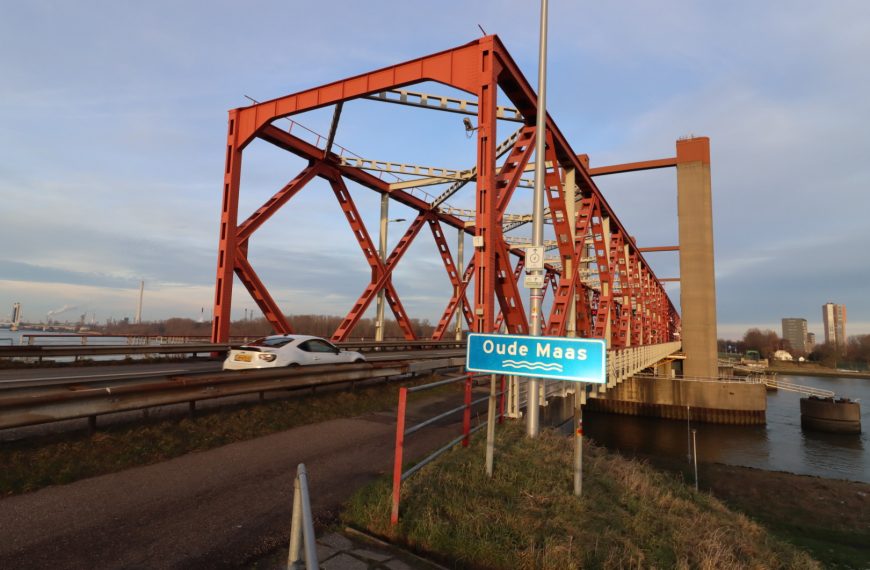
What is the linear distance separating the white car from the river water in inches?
747

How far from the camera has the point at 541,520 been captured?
455 cm

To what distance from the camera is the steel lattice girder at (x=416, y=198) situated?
1295 centimetres

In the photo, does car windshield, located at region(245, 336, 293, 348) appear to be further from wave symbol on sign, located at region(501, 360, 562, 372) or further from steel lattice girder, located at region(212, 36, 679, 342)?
wave symbol on sign, located at region(501, 360, 562, 372)

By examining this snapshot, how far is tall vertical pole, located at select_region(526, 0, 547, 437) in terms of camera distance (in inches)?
300

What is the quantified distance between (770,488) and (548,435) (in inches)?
584

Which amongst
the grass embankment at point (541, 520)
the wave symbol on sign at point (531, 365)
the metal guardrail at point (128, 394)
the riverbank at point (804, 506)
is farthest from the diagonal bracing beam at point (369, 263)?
the wave symbol on sign at point (531, 365)

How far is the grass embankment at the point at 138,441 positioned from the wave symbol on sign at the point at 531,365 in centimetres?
479

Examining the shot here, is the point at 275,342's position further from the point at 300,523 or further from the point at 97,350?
the point at 300,523

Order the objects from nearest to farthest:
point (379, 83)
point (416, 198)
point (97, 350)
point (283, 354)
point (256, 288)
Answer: point (283, 354), point (97, 350), point (379, 83), point (256, 288), point (416, 198)

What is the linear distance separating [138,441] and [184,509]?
2.42 meters

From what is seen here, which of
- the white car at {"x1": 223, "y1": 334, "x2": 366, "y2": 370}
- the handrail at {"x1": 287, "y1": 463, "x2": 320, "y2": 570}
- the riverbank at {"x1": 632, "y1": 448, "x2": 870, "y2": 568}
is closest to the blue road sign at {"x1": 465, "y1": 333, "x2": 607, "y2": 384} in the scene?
the handrail at {"x1": 287, "y1": 463, "x2": 320, "y2": 570}

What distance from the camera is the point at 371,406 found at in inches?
411

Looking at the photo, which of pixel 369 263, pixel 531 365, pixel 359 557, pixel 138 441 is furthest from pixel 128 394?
pixel 369 263

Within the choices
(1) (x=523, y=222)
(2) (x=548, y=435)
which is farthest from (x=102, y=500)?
(1) (x=523, y=222)
